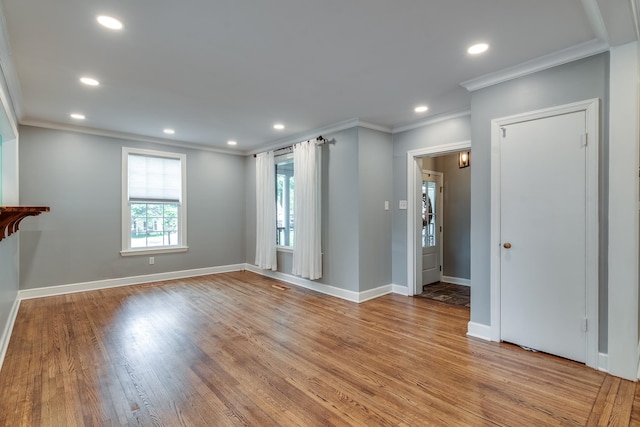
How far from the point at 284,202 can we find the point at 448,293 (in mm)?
3327

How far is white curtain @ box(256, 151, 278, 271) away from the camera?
5.91 metres

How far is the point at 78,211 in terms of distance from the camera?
4.97 m

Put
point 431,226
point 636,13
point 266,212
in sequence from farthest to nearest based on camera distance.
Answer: point 266,212, point 431,226, point 636,13

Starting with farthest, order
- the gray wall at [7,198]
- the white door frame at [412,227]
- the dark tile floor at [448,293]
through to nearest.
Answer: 1. the white door frame at [412,227]
2. the dark tile floor at [448,293]
3. the gray wall at [7,198]

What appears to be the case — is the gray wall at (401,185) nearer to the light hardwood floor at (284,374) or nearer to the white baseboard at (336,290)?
the white baseboard at (336,290)

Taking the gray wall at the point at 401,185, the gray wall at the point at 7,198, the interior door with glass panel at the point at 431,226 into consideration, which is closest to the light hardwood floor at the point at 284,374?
the gray wall at the point at 7,198

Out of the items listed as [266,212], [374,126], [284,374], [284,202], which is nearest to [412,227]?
[374,126]

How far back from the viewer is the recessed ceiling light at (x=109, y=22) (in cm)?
215

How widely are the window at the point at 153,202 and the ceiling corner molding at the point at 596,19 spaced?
19.8 ft

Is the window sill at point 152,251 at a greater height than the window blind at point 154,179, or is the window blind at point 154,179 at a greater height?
the window blind at point 154,179

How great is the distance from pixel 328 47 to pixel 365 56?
36 cm

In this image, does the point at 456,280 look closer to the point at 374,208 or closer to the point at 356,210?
the point at 374,208

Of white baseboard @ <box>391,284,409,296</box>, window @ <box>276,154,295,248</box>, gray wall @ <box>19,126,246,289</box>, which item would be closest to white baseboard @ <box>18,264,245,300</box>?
gray wall @ <box>19,126,246,289</box>

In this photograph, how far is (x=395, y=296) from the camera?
4.78 m
